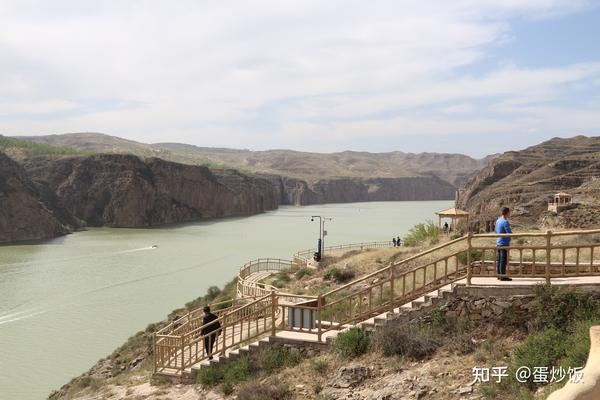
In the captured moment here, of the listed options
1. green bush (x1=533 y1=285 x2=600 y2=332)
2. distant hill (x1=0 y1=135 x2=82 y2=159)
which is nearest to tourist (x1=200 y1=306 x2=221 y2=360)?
green bush (x1=533 y1=285 x2=600 y2=332)

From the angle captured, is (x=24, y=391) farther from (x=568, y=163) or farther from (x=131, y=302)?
(x=568, y=163)

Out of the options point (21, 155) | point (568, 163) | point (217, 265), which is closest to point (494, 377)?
point (217, 265)

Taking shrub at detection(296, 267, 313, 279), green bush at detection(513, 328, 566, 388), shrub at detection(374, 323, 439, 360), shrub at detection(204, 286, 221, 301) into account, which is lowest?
shrub at detection(204, 286, 221, 301)

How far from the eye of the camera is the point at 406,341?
9023 millimetres

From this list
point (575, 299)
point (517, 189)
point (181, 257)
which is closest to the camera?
point (575, 299)

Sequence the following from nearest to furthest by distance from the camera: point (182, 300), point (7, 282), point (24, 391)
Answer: point (24, 391) < point (182, 300) < point (7, 282)

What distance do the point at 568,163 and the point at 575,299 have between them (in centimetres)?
7074

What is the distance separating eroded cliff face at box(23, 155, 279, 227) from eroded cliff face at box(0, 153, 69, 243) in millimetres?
20556

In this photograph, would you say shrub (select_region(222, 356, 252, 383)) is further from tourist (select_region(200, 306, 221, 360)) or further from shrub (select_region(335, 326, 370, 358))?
shrub (select_region(335, 326, 370, 358))

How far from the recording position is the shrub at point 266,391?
875 centimetres

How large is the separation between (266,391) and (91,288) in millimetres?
36580

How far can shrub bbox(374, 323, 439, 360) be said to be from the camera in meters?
8.88

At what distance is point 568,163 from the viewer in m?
71.8

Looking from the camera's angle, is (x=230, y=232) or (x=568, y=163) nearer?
(x=568, y=163)
